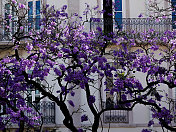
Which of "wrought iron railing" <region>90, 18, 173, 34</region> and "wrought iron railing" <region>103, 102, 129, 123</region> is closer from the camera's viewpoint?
"wrought iron railing" <region>103, 102, 129, 123</region>

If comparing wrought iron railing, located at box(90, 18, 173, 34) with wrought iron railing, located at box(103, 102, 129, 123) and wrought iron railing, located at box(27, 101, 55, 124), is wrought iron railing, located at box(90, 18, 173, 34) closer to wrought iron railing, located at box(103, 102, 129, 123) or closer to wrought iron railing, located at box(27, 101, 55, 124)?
wrought iron railing, located at box(103, 102, 129, 123)

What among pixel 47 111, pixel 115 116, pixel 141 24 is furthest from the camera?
pixel 141 24

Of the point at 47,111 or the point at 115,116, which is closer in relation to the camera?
the point at 115,116

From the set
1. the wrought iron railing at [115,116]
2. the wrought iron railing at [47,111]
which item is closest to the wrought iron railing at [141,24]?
the wrought iron railing at [115,116]

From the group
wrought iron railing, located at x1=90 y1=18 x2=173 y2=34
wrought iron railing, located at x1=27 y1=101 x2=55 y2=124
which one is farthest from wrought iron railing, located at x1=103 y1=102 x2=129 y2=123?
wrought iron railing, located at x1=90 y1=18 x2=173 y2=34

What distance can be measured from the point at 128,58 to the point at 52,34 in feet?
6.97

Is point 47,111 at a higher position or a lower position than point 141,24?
lower

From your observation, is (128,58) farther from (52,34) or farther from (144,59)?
(52,34)

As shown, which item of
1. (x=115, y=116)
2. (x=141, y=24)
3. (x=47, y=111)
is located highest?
(x=141, y=24)

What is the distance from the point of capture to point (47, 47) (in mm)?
11359

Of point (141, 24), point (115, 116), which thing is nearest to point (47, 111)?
point (115, 116)

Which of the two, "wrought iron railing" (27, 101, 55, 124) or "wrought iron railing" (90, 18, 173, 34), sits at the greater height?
"wrought iron railing" (90, 18, 173, 34)

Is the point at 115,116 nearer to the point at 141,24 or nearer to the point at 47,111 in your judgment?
the point at 47,111

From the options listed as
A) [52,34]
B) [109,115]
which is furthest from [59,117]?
[52,34]
